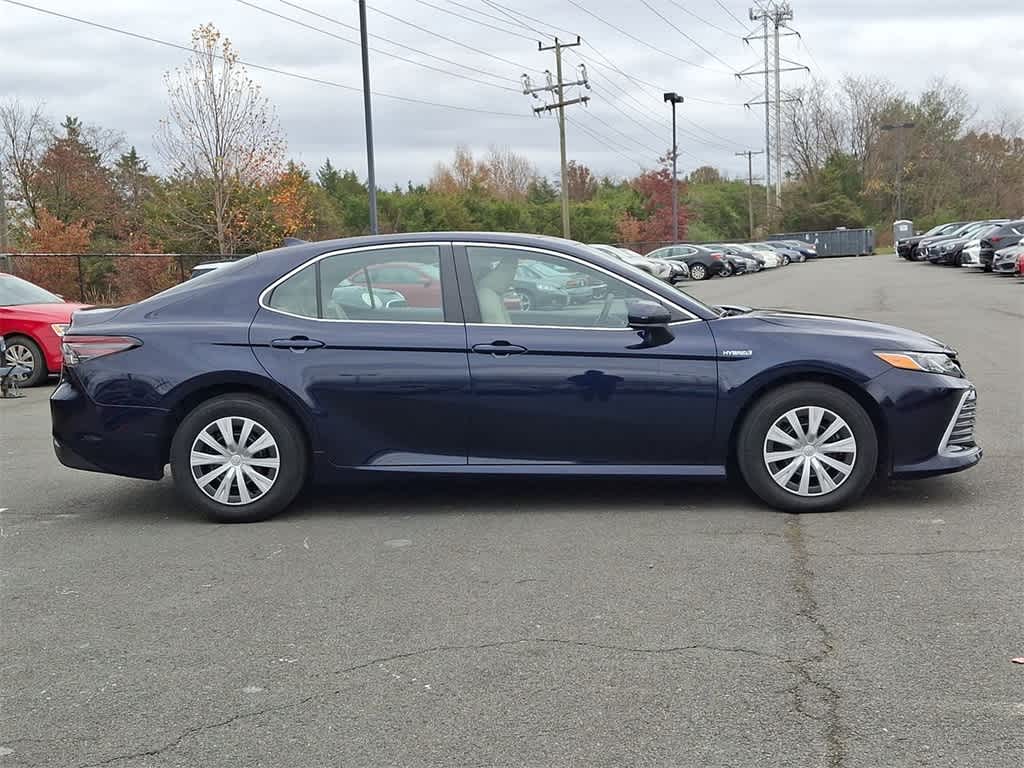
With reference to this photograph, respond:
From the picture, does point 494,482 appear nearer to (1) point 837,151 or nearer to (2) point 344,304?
(2) point 344,304

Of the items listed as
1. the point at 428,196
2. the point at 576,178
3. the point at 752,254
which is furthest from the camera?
the point at 576,178

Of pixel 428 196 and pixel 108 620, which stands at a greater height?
pixel 428 196

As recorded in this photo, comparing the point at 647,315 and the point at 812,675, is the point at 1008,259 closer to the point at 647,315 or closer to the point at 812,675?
the point at 647,315

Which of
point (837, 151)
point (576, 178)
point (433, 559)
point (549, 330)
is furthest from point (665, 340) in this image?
point (576, 178)

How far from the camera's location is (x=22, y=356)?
548 inches

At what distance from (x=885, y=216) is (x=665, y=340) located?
97317 millimetres

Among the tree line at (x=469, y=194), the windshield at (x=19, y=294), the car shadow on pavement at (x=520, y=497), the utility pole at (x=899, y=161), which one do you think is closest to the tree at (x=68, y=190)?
the tree line at (x=469, y=194)

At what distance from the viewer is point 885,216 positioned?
9700 cm

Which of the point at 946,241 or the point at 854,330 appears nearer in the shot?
the point at 854,330

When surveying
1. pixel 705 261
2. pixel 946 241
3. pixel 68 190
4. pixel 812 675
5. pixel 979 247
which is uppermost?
pixel 68 190

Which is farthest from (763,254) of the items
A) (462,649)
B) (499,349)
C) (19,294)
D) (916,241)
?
(462,649)

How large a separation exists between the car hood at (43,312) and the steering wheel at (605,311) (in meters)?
9.62

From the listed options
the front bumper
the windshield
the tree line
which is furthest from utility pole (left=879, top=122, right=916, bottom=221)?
the front bumper

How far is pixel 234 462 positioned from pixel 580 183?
10564cm
